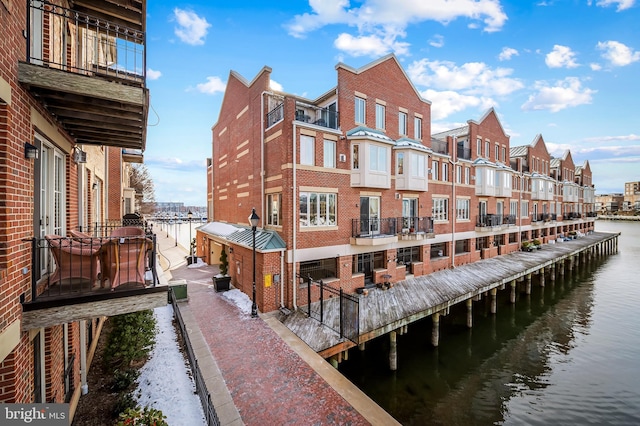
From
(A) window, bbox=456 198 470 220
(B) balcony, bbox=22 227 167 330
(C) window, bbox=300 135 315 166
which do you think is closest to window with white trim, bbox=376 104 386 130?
(C) window, bbox=300 135 315 166

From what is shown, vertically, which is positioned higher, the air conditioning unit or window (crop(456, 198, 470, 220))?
the air conditioning unit

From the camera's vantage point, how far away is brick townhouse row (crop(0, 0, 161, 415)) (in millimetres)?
3508

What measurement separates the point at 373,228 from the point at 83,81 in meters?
13.9

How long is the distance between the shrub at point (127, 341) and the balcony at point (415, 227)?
44.4 feet

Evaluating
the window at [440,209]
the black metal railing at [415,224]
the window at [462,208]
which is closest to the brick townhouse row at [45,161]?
the black metal railing at [415,224]

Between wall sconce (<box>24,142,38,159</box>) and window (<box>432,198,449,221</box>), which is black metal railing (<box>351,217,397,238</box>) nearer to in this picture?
window (<box>432,198,449,221</box>)

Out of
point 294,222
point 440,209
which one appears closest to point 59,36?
point 294,222

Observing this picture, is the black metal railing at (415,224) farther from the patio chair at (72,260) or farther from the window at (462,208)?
the patio chair at (72,260)

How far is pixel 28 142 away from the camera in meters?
4.08

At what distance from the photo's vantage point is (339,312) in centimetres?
1208

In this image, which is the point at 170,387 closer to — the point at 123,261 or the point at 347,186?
the point at 123,261

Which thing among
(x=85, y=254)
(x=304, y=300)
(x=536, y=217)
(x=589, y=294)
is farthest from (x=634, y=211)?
(x=85, y=254)

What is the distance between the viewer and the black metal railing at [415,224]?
17.3 m

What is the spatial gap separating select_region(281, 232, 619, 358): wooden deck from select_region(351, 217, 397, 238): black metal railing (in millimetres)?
3102
